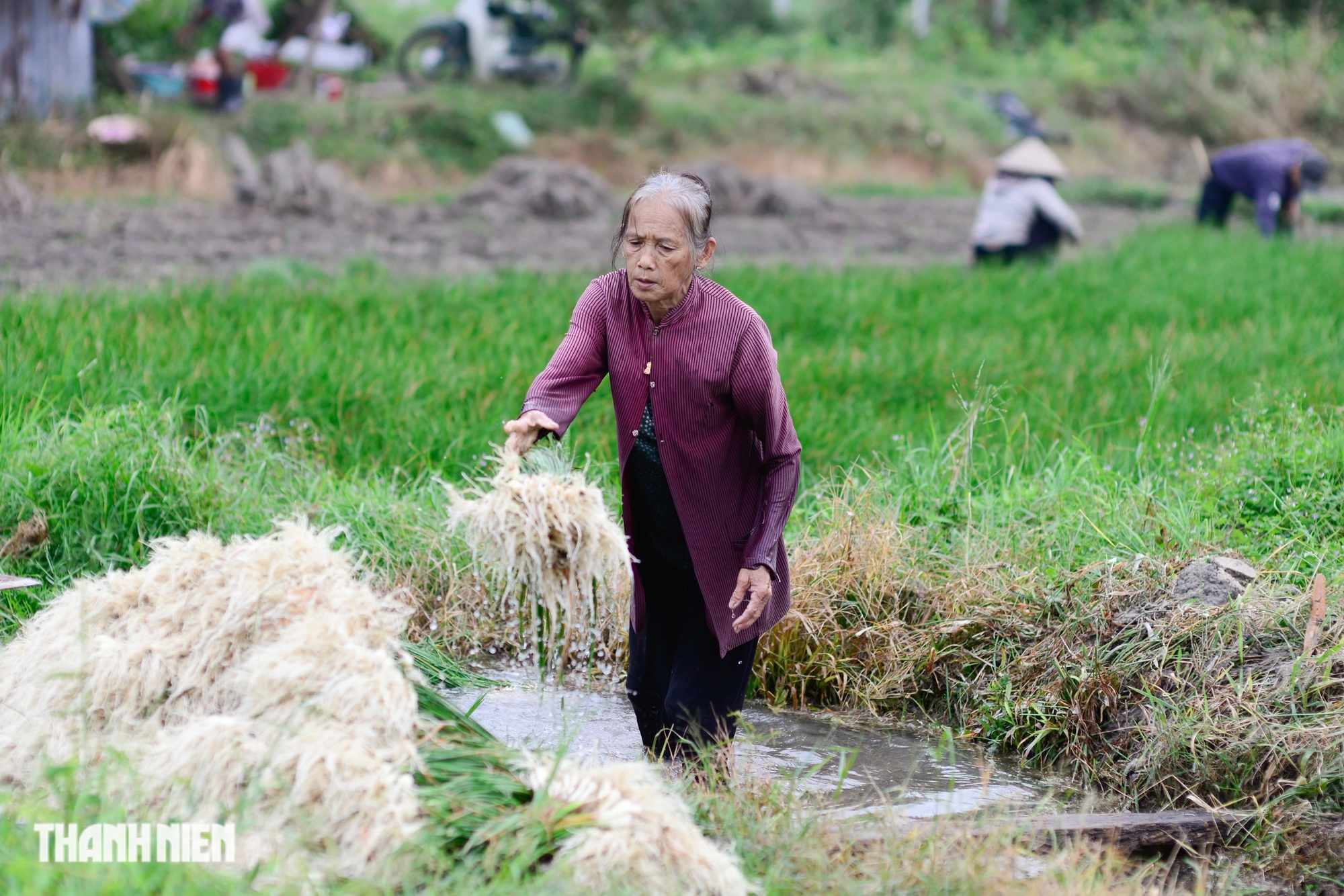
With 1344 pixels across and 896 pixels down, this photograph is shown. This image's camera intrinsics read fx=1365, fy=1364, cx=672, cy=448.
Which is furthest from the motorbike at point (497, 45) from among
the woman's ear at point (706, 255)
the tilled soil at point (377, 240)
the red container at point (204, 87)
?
the woman's ear at point (706, 255)

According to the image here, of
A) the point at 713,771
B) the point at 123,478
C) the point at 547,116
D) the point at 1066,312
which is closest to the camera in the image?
the point at 713,771

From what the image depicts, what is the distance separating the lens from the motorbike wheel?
22.0 metres

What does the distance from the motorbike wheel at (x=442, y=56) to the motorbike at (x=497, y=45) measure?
0.04 feet

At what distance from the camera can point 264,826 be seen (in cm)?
238

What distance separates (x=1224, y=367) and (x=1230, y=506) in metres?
2.62

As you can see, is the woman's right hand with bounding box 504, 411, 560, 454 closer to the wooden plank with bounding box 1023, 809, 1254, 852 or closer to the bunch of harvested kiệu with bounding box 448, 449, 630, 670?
the bunch of harvested kiệu with bounding box 448, 449, 630, 670

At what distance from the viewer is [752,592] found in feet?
10.2

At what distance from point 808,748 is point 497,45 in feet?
65.1

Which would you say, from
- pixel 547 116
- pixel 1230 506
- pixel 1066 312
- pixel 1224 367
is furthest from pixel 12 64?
pixel 1230 506

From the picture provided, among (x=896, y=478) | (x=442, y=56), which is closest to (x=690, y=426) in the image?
(x=896, y=478)

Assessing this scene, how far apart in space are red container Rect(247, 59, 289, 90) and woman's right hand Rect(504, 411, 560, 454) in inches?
761

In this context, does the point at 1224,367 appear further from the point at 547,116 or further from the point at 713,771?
the point at 547,116

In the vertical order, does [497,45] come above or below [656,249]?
above

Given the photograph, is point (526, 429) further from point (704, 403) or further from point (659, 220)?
point (659, 220)
